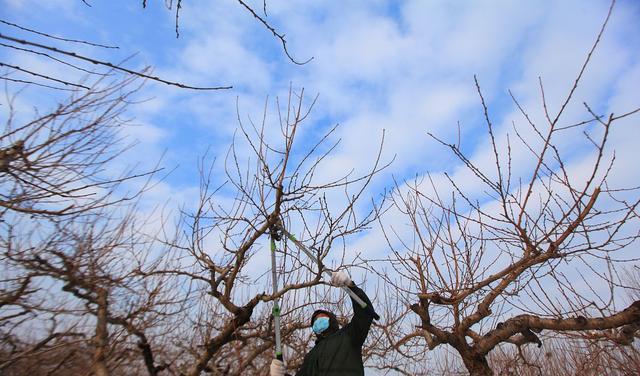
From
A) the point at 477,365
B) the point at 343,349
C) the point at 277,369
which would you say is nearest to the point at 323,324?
the point at 343,349

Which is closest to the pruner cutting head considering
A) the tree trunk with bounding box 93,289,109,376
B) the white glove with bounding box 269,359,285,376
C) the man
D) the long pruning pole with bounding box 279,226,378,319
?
the long pruning pole with bounding box 279,226,378,319

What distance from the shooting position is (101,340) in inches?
177

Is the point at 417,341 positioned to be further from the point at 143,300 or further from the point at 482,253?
the point at 143,300

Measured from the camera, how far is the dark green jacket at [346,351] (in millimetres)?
4066

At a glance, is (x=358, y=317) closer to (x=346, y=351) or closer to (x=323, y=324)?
(x=346, y=351)

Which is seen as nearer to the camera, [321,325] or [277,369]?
[277,369]

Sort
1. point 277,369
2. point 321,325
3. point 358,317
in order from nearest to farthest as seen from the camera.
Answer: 1. point 358,317
2. point 277,369
3. point 321,325

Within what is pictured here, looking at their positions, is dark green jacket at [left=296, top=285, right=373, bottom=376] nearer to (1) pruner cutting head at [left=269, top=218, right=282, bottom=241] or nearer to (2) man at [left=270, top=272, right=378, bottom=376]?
(2) man at [left=270, top=272, right=378, bottom=376]

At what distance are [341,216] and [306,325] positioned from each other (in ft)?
9.12

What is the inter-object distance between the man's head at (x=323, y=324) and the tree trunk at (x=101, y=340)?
2.07 meters

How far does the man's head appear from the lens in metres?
4.59

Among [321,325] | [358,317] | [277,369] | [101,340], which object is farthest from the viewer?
[321,325]

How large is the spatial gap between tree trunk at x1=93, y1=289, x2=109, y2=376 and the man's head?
2070mm

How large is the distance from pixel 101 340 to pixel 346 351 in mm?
2460
